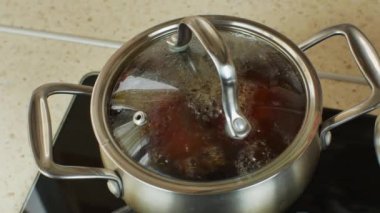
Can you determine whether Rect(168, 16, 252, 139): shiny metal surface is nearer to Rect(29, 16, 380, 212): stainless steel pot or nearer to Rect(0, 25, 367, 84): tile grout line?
Rect(29, 16, 380, 212): stainless steel pot

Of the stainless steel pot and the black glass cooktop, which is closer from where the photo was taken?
the stainless steel pot

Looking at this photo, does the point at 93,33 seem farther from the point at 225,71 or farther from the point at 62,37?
the point at 225,71

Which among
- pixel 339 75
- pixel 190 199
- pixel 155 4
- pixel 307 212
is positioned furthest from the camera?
pixel 155 4

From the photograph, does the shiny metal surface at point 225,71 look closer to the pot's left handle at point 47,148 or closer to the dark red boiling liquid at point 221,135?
the dark red boiling liquid at point 221,135

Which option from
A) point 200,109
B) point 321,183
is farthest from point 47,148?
point 321,183

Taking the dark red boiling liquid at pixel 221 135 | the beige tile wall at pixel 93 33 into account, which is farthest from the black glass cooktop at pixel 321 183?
the dark red boiling liquid at pixel 221 135

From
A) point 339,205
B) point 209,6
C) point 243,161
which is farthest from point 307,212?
point 209,6

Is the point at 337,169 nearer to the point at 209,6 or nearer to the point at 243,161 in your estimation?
the point at 243,161

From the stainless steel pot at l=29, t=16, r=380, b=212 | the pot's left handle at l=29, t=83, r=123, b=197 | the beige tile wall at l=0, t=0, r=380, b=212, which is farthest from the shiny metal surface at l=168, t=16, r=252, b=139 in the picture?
the beige tile wall at l=0, t=0, r=380, b=212
